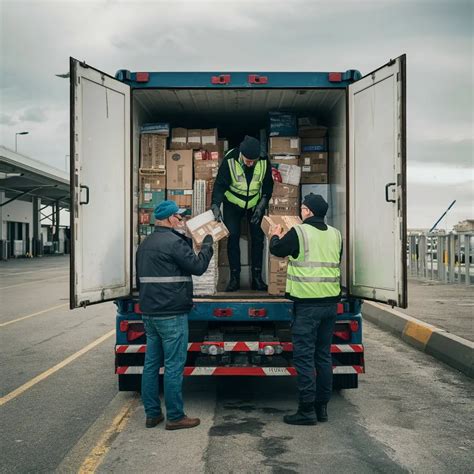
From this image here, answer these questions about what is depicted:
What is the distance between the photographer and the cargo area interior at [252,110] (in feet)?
23.6

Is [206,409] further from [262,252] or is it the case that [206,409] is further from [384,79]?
[384,79]

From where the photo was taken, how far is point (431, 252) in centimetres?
2155

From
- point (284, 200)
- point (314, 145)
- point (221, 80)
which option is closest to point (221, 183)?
point (284, 200)

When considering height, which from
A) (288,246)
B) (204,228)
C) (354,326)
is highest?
(204,228)

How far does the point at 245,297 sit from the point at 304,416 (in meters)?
1.41

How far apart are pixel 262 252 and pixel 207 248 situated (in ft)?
7.34

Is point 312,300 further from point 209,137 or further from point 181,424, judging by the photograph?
point 209,137

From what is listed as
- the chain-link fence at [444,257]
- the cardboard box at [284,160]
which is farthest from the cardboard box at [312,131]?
the chain-link fence at [444,257]

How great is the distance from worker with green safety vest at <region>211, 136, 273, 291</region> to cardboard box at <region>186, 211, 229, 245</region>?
571 millimetres

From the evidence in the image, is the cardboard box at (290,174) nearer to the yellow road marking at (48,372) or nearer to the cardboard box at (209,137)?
the cardboard box at (209,137)

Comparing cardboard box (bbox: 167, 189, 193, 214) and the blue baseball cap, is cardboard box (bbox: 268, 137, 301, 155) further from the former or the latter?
the blue baseball cap

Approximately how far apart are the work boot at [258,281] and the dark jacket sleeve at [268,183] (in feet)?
3.00

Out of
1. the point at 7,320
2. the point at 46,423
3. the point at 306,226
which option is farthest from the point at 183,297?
the point at 7,320

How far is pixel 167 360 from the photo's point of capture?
5.50 meters
